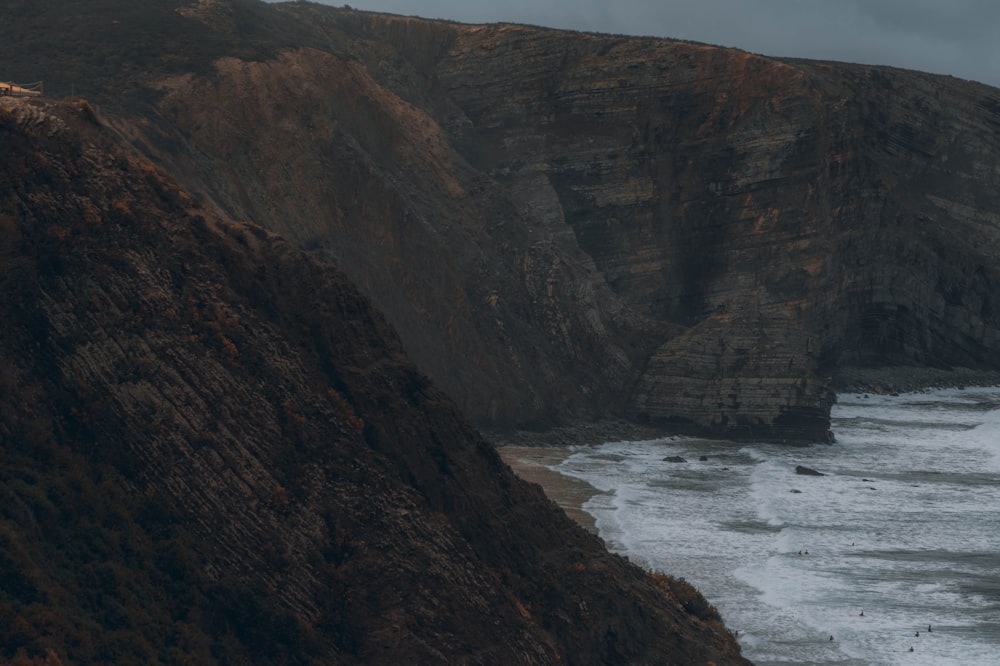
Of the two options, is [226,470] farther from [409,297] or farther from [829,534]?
[409,297]

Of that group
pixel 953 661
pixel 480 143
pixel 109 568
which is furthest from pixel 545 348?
pixel 109 568

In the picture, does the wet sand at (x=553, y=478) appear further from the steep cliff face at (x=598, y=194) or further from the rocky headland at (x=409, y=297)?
the steep cliff face at (x=598, y=194)

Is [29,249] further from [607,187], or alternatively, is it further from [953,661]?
[607,187]

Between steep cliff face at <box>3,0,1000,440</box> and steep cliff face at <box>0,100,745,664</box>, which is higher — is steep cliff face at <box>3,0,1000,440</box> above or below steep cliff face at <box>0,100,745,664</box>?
above

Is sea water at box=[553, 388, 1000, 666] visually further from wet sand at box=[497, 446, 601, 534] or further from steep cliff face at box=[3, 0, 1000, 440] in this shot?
steep cliff face at box=[3, 0, 1000, 440]

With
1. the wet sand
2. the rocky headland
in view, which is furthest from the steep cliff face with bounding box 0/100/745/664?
the wet sand

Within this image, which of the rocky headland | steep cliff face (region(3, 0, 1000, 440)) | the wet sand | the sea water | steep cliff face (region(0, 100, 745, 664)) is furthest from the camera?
steep cliff face (region(3, 0, 1000, 440))

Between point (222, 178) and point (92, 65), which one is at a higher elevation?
point (92, 65)
